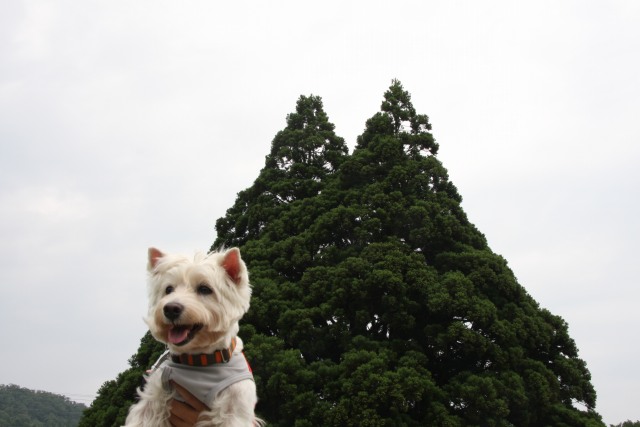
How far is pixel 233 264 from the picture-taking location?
4.21m

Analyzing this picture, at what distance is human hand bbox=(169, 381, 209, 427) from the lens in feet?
13.1

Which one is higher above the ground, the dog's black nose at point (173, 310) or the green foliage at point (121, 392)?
the green foliage at point (121, 392)

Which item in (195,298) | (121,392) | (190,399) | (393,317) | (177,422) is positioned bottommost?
(177,422)

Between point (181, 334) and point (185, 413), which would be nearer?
point (181, 334)

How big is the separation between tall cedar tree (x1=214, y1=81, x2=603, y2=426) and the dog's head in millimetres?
7481

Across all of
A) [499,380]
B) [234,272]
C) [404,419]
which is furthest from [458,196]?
[234,272]

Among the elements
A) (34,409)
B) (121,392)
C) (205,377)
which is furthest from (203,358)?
(34,409)

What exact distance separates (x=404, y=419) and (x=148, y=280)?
833 centimetres

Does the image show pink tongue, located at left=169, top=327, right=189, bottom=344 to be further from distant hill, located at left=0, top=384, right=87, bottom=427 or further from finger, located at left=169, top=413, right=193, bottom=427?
distant hill, located at left=0, top=384, right=87, bottom=427

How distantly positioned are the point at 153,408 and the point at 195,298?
858mm

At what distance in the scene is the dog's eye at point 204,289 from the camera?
4.05 meters

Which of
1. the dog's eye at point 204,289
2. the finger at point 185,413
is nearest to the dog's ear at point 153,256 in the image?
the dog's eye at point 204,289

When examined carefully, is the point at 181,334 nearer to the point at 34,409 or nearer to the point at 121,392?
the point at 121,392

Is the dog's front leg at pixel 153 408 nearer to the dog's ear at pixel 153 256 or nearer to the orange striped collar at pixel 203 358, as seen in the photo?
the orange striped collar at pixel 203 358
